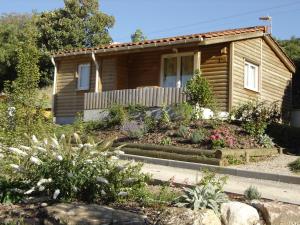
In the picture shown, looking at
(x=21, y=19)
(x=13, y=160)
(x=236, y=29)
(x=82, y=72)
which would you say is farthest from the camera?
(x=21, y=19)

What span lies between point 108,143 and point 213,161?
5.82m

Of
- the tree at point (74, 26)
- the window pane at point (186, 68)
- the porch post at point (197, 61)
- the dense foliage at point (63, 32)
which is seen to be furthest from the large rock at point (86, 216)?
the tree at point (74, 26)

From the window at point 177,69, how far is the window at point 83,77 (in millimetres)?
4187

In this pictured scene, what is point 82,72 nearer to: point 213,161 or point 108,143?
point 213,161

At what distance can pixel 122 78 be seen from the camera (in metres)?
22.9

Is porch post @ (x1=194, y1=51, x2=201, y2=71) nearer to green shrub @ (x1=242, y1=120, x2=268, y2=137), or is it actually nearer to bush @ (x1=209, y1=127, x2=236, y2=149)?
green shrub @ (x1=242, y1=120, x2=268, y2=137)

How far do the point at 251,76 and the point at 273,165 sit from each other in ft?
29.6

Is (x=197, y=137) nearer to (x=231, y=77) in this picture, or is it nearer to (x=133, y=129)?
(x=133, y=129)

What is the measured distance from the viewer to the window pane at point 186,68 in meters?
20.8

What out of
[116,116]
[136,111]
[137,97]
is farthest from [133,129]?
[137,97]

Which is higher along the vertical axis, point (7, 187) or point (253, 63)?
point (253, 63)

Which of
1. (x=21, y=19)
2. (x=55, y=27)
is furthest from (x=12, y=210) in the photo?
(x=21, y=19)

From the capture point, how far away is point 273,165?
13289 millimetres

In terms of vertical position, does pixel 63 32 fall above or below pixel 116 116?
above
